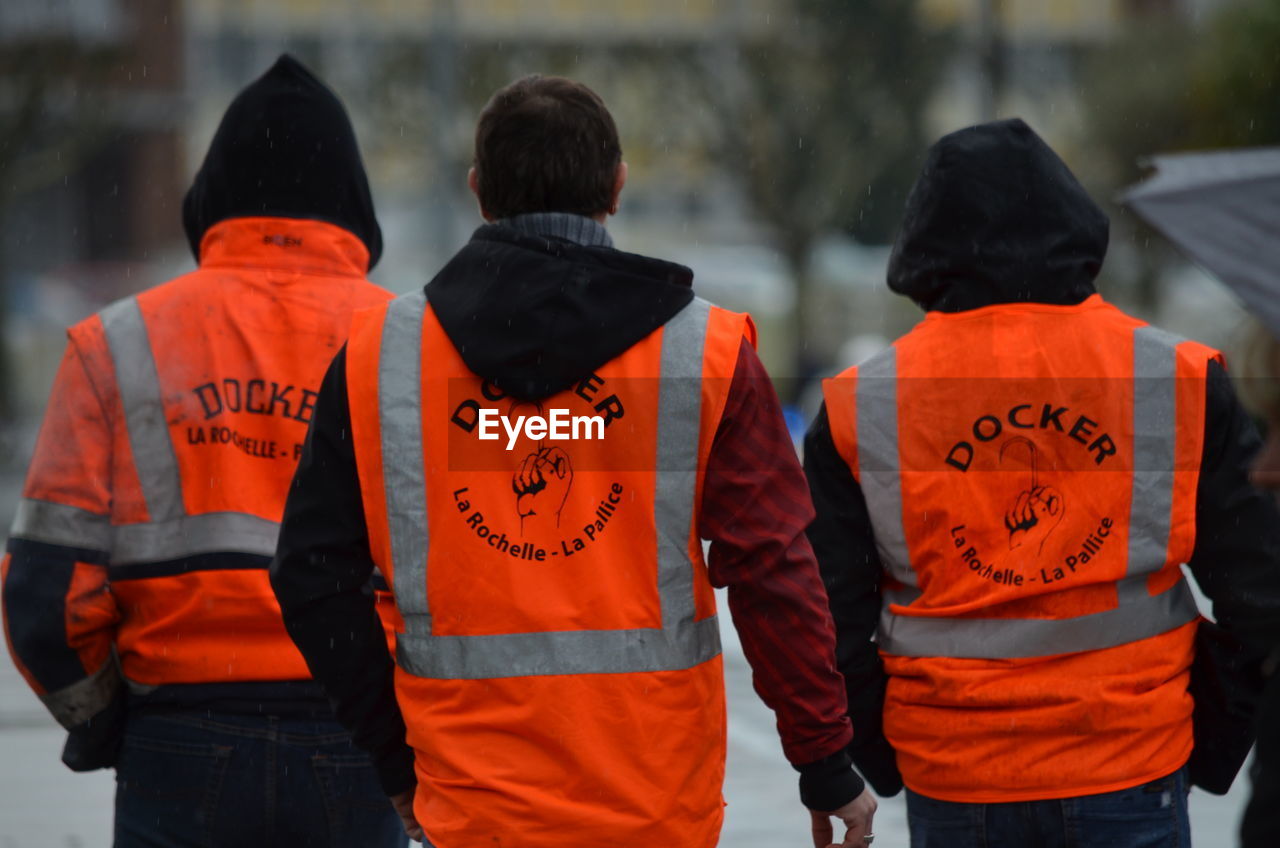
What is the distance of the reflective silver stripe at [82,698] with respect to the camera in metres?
3.53

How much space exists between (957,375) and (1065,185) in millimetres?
426

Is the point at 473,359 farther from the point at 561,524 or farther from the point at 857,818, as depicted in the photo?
the point at 857,818

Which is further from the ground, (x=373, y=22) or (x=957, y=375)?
(x=373, y=22)

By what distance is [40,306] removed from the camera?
114 feet

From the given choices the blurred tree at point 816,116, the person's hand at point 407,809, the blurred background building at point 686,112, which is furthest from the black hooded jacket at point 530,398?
the blurred tree at point 816,116

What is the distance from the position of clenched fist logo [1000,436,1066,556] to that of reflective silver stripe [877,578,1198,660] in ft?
0.44

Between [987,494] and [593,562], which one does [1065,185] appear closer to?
[987,494]

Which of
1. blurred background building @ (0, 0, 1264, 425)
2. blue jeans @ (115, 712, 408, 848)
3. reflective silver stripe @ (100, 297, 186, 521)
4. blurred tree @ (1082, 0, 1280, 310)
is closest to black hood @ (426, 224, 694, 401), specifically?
reflective silver stripe @ (100, 297, 186, 521)

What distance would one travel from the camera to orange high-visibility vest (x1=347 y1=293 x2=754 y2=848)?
2.81 meters

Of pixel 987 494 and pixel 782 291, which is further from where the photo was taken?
pixel 782 291

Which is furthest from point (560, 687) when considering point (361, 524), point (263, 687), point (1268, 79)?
point (1268, 79)

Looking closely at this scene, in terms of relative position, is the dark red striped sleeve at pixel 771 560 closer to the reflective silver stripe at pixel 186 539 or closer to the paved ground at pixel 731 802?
the reflective silver stripe at pixel 186 539

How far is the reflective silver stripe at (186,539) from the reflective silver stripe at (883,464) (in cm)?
110

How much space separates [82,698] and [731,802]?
4353 mm
